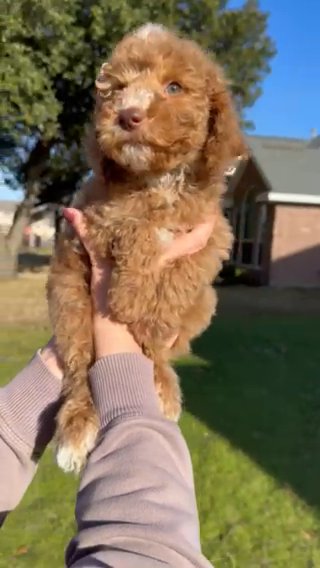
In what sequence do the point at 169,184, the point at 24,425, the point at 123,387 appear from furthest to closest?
the point at 169,184 < the point at 24,425 < the point at 123,387

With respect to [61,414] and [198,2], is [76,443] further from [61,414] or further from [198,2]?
[198,2]

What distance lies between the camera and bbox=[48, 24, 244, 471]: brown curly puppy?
2.29 m

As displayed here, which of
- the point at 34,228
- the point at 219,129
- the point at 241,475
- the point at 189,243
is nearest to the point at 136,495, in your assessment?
the point at 189,243

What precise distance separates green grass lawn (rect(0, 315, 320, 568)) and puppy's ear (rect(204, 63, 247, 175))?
309 cm

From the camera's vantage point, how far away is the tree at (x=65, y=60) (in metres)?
19.3

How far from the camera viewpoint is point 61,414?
2.26 metres

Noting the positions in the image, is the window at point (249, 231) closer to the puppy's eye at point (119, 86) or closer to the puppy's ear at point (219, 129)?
the puppy's ear at point (219, 129)

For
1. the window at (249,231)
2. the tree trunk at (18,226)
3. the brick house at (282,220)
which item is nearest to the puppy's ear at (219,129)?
the brick house at (282,220)

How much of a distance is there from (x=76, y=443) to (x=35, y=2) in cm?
1798

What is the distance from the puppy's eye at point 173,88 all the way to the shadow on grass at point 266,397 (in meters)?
4.07

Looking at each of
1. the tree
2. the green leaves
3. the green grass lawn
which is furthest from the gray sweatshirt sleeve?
the tree

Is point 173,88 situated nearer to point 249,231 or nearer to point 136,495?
point 136,495

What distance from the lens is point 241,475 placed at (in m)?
6.05

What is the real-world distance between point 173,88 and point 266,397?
6.56m
